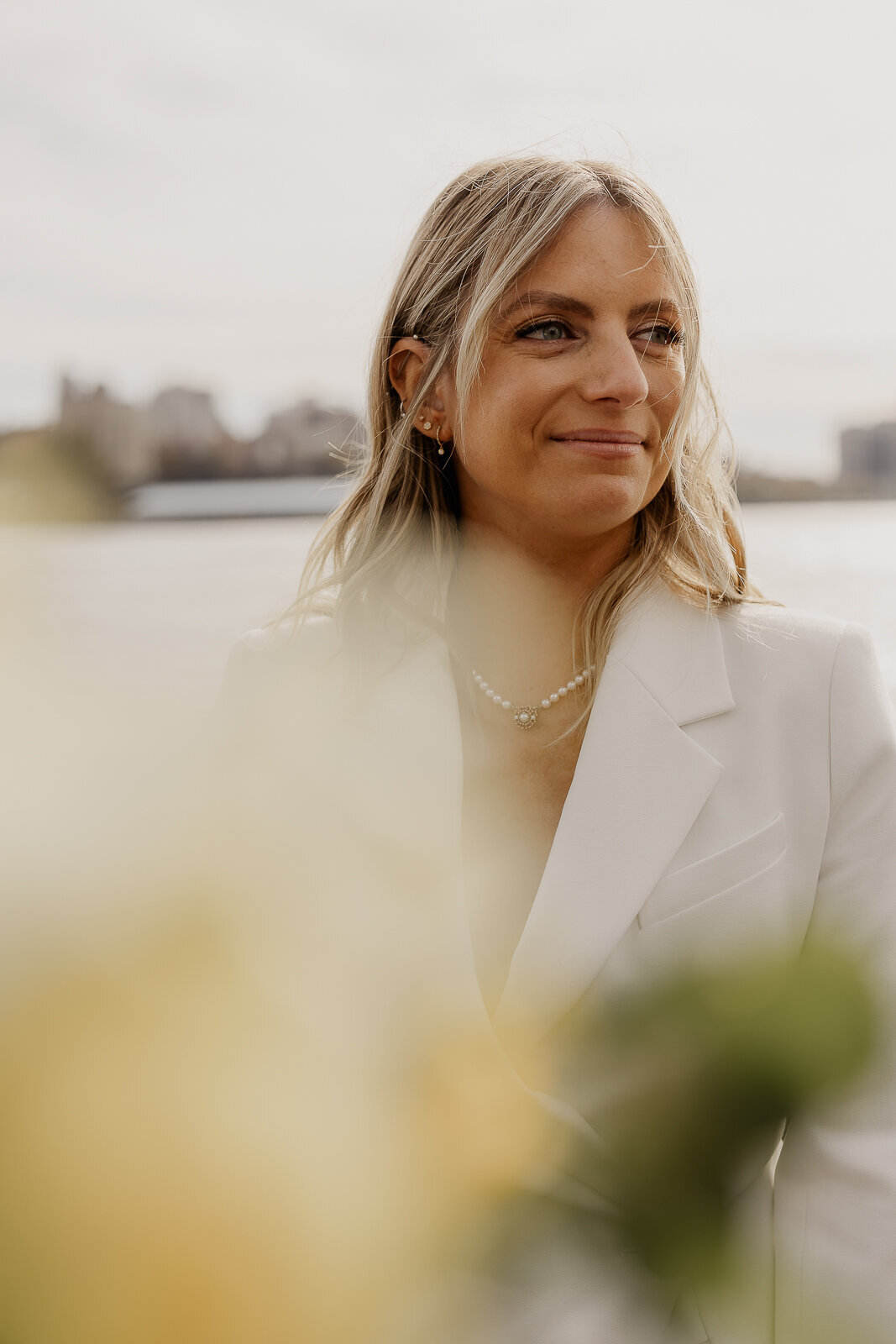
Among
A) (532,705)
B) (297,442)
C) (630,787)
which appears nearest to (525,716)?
(532,705)

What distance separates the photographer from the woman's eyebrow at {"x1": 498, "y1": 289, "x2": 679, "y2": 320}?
5.77ft

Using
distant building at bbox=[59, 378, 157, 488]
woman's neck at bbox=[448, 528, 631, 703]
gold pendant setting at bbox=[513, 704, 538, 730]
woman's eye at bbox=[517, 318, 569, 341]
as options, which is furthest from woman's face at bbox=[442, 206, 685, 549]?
distant building at bbox=[59, 378, 157, 488]

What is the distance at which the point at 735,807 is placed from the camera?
5.78 feet

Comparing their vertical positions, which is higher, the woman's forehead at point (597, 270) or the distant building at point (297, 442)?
the woman's forehead at point (597, 270)

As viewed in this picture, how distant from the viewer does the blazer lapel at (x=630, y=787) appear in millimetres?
1451

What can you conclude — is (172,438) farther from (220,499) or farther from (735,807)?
(735,807)

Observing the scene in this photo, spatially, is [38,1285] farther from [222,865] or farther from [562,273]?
[562,273]

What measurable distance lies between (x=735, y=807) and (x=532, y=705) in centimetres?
44

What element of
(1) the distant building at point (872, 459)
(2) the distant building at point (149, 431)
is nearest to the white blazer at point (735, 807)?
(1) the distant building at point (872, 459)

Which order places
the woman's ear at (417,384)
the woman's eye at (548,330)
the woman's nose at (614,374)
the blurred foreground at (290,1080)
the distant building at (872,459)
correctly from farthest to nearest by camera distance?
1. the woman's ear at (417,384)
2. the woman's eye at (548,330)
3. the woman's nose at (614,374)
4. the distant building at (872,459)
5. the blurred foreground at (290,1080)

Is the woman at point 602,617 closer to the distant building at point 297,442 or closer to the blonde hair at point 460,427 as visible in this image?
the blonde hair at point 460,427

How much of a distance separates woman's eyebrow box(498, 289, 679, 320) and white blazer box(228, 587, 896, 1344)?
0.49m

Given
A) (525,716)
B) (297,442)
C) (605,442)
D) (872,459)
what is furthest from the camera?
(525,716)

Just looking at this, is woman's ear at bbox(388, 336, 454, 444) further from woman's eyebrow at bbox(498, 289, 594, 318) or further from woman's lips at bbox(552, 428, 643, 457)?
woman's lips at bbox(552, 428, 643, 457)
